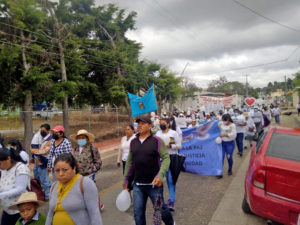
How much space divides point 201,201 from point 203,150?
186 cm

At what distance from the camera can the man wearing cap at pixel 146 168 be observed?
2.87 meters

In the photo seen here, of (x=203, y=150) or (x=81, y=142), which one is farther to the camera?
(x=203, y=150)

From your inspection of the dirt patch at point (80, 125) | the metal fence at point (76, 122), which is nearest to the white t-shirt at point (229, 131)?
the metal fence at point (76, 122)

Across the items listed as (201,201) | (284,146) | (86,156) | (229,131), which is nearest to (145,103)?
(229,131)

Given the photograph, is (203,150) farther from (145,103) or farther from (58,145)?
(58,145)

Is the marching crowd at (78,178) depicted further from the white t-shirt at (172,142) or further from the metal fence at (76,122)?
the metal fence at (76,122)

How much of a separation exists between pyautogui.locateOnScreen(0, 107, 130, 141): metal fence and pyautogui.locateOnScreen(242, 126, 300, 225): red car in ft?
38.6

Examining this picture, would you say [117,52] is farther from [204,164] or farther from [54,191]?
[54,191]

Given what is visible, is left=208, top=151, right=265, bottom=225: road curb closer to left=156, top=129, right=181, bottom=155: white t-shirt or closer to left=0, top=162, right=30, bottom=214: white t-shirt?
left=156, top=129, right=181, bottom=155: white t-shirt

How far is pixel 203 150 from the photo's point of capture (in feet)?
20.6

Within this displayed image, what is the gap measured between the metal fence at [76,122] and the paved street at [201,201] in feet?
29.7

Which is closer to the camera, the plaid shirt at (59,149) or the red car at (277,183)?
the red car at (277,183)

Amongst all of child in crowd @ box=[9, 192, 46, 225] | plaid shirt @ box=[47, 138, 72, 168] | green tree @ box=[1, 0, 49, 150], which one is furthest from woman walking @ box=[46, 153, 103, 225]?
green tree @ box=[1, 0, 49, 150]

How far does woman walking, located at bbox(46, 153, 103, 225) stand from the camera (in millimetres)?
1985
